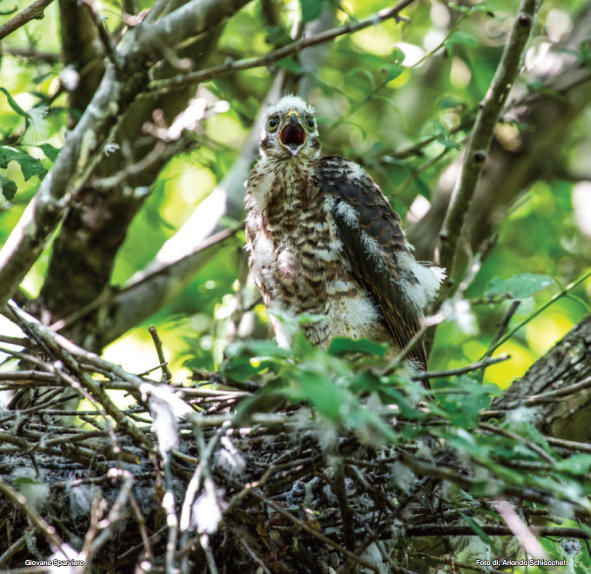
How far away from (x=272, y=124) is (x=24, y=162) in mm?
1469

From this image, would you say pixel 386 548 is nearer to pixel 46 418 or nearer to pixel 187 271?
pixel 46 418

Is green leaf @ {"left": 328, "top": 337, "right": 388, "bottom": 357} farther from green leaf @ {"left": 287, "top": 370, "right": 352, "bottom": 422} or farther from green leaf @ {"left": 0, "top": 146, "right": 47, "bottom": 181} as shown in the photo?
green leaf @ {"left": 0, "top": 146, "right": 47, "bottom": 181}

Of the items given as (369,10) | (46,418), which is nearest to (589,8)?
(369,10)

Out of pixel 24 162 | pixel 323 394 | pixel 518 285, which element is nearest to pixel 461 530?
pixel 518 285

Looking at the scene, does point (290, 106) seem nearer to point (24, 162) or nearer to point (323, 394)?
point (24, 162)

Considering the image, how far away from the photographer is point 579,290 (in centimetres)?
482

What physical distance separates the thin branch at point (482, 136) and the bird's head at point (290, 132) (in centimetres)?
75

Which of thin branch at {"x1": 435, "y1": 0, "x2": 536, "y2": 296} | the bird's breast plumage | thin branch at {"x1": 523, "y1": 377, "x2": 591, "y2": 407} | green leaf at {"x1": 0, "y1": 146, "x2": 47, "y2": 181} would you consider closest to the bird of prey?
the bird's breast plumage

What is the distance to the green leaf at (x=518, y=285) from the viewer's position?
188 centimetres

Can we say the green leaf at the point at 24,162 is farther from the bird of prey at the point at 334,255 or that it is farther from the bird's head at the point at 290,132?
the bird's head at the point at 290,132

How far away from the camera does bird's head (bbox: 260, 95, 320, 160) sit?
3422mm

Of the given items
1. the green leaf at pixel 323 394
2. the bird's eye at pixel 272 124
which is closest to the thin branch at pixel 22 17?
the bird's eye at pixel 272 124

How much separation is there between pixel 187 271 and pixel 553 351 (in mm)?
2091

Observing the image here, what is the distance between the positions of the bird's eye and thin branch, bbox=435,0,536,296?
970 millimetres
